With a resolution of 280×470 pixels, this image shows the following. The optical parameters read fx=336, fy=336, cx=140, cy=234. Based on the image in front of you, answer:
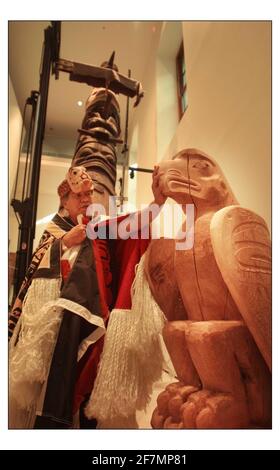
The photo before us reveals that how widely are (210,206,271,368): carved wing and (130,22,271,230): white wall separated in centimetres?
12

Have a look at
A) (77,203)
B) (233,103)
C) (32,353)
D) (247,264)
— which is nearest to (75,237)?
(77,203)

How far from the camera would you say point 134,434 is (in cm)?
58

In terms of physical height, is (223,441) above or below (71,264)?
below

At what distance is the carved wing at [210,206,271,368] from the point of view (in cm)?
55

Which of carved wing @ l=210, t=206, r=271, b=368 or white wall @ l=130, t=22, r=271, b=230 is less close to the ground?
white wall @ l=130, t=22, r=271, b=230

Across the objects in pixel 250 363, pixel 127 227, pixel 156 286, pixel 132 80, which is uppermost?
pixel 132 80

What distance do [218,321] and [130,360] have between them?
191 mm

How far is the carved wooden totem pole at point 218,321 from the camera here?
536 millimetres

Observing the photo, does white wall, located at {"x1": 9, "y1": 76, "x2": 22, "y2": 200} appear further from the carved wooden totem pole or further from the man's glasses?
the carved wooden totem pole

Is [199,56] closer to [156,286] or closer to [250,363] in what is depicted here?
[156,286]

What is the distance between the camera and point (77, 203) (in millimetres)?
766

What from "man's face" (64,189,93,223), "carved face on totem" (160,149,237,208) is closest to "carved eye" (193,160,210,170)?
"carved face on totem" (160,149,237,208)
